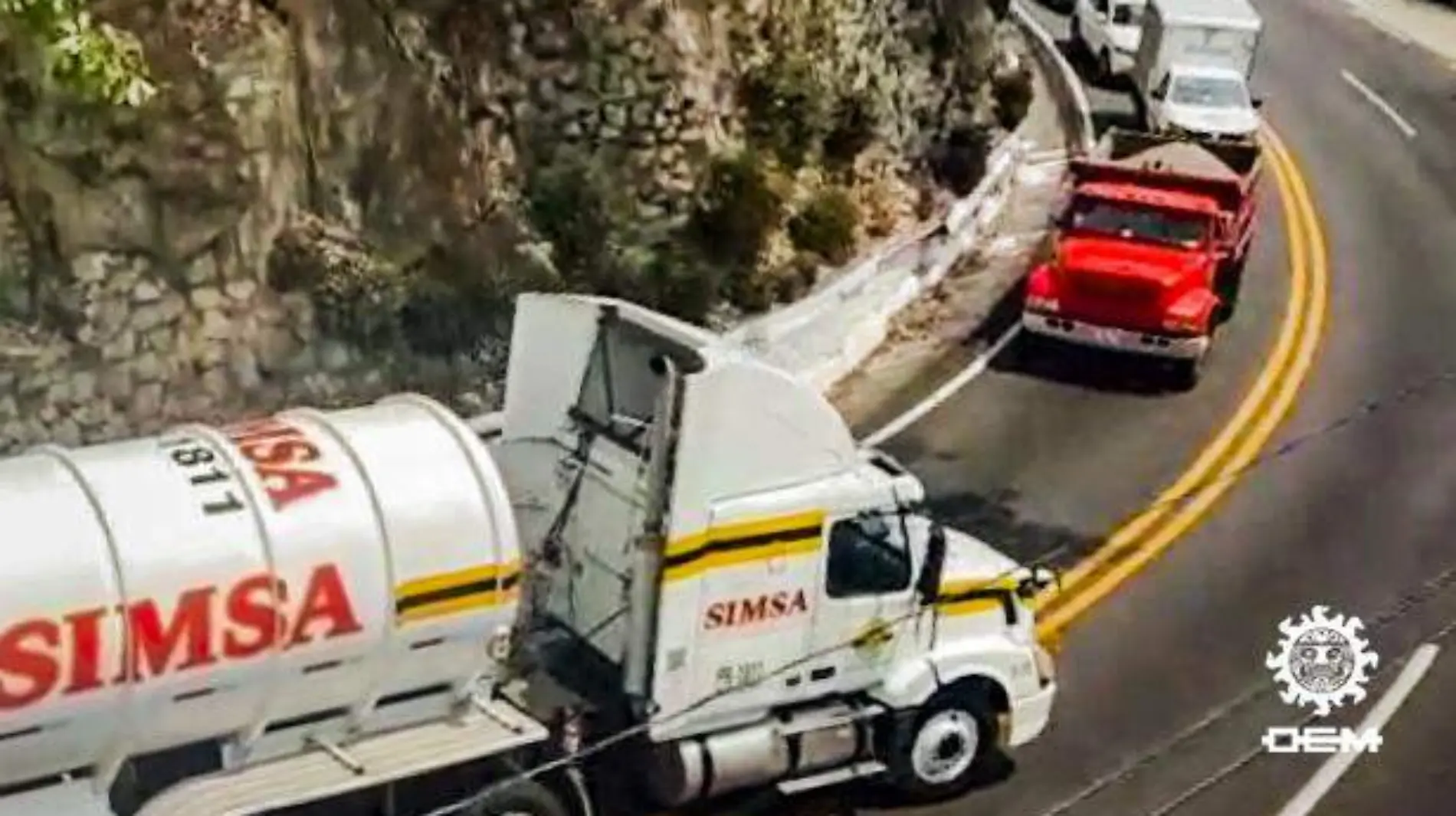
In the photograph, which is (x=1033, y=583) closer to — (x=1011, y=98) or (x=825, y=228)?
(x=825, y=228)

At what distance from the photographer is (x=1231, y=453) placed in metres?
28.0

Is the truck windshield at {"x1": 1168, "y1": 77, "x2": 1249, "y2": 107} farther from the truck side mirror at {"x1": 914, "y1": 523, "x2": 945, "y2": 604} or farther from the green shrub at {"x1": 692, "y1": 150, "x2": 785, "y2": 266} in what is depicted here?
the truck side mirror at {"x1": 914, "y1": 523, "x2": 945, "y2": 604}

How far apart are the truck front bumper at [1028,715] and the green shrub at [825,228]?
12409mm

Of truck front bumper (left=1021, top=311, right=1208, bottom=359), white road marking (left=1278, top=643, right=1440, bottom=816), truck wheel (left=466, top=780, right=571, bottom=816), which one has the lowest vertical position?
white road marking (left=1278, top=643, right=1440, bottom=816)

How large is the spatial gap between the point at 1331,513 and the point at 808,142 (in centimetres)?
916

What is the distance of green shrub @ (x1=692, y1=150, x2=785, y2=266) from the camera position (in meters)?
29.0

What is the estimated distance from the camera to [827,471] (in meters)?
17.8

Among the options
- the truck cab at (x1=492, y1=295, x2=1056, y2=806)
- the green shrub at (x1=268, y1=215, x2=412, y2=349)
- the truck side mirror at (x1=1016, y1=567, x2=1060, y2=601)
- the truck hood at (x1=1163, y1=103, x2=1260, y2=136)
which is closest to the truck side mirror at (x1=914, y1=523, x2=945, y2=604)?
the truck cab at (x1=492, y1=295, x2=1056, y2=806)

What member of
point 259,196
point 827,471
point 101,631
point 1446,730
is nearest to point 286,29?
point 259,196

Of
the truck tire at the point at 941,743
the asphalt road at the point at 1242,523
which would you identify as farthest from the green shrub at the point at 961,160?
the truck tire at the point at 941,743

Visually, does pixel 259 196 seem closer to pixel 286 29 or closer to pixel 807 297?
pixel 286 29

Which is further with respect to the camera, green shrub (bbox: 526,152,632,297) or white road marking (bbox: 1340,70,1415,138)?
white road marking (bbox: 1340,70,1415,138)

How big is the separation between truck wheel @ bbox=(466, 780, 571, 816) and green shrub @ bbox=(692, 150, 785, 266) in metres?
13.2

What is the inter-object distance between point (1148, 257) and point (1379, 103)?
1913cm
